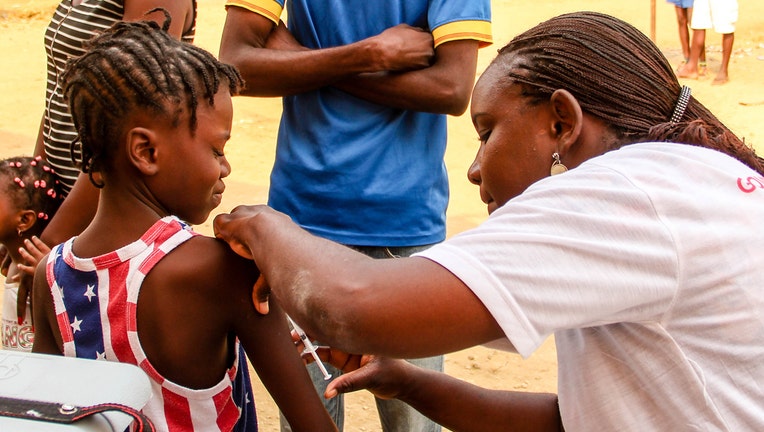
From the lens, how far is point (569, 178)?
1641mm

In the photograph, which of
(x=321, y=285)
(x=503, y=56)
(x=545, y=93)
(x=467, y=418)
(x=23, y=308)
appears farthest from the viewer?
(x=23, y=308)

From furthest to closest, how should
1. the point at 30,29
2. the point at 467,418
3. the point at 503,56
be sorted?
the point at 30,29
the point at 467,418
the point at 503,56

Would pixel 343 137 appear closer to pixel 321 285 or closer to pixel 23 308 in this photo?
pixel 23 308

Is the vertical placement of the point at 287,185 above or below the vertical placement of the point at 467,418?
above

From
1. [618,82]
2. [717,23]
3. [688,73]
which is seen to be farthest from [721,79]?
[618,82]

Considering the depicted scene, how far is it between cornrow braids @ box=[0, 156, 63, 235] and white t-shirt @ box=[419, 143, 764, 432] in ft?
5.89

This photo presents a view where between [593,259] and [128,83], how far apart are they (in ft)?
3.47

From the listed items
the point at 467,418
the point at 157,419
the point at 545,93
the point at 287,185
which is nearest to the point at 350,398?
the point at 287,185

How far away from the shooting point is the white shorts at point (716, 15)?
10.1 meters

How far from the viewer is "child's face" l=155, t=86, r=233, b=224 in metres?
2.02

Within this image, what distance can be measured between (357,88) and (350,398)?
6.37 ft

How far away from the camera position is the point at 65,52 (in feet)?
9.34

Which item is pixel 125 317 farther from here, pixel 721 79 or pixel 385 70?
pixel 721 79

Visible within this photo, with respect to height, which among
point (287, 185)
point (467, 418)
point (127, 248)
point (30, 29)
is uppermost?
point (127, 248)
